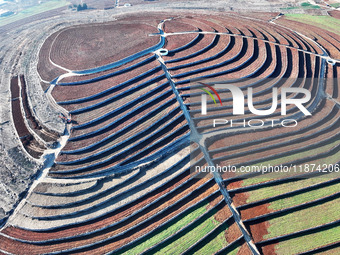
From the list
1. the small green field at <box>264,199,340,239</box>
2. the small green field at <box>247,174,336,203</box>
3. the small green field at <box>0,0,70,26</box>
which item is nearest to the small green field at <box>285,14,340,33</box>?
the small green field at <box>247,174,336,203</box>

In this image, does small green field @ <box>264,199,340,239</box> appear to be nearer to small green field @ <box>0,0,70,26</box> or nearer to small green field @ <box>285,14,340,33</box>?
small green field @ <box>285,14,340,33</box>

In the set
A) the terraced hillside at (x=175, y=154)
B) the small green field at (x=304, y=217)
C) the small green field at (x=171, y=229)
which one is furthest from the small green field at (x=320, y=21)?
the small green field at (x=171, y=229)

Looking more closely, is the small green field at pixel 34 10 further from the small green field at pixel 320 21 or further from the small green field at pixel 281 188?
the small green field at pixel 281 188

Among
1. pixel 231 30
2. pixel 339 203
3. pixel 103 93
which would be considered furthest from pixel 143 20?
pixel 339 203

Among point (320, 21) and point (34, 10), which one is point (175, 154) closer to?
point (320, 21)

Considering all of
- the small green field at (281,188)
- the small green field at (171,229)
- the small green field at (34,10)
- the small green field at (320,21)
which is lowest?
the small green field at (171,229)

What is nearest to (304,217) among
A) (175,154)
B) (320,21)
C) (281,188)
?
(281,188)

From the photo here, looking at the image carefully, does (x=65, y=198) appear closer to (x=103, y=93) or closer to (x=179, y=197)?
(x=179, y=197)
